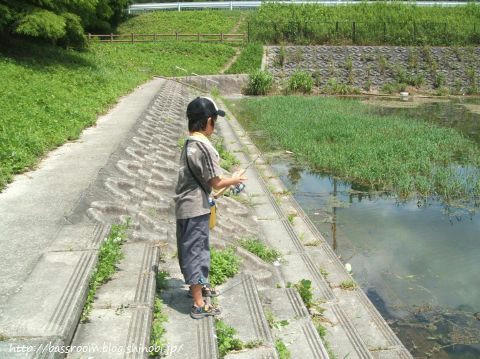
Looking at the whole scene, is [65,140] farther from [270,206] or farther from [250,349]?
[250,349]

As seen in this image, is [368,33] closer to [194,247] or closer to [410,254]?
[410,254]

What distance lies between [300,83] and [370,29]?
874 cm

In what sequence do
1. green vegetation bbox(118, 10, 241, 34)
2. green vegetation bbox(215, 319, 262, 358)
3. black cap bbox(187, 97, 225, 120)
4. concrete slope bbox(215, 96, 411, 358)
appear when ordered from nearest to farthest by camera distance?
green vegetation bbox(215, 319, 262, 358) < black cap bbox(187, 97, 225, 120) < concrete slope bbox(215, 96, 411, 358) < green vegetation bbox(118, 10, 241, 34)

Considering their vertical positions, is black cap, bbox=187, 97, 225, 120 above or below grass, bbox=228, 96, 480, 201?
above

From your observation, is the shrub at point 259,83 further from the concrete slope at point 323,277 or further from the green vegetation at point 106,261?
the green vegetation at point 106,261

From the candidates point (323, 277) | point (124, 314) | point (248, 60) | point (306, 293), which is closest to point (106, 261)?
point (124, 314)

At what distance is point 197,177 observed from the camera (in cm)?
319

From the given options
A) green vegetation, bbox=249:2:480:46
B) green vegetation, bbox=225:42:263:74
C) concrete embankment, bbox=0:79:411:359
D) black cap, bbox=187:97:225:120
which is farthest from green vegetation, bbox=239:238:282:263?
green vegetation, bbox=249:2:480:46

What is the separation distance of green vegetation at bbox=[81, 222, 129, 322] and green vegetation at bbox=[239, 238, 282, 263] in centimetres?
143

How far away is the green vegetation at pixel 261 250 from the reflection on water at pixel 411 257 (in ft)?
3.10

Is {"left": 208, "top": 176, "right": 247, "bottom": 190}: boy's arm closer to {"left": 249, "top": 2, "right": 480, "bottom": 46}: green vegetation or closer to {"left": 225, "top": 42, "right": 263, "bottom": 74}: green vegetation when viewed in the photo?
{"left": 225, "top": 42, "right": 263, "bottom": 74}: green vegetation

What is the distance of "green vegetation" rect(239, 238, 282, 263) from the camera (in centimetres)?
509

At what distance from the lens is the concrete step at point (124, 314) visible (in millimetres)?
2689

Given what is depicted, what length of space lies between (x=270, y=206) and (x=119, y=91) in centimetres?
885
